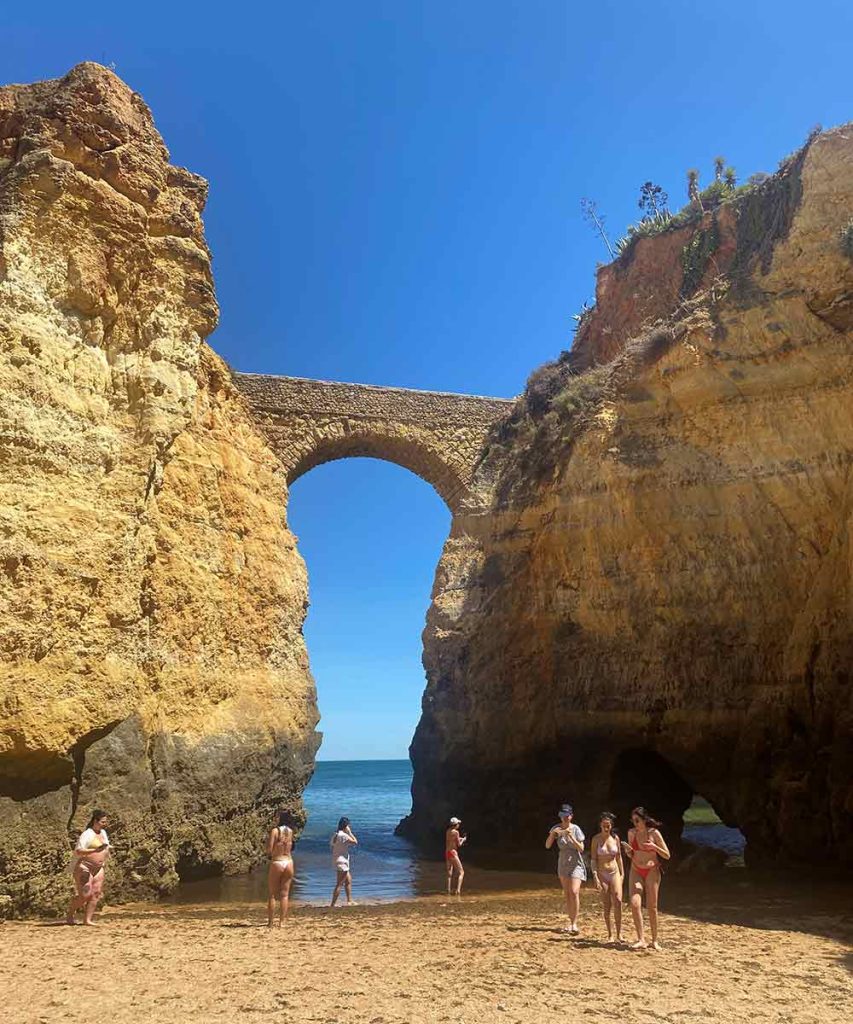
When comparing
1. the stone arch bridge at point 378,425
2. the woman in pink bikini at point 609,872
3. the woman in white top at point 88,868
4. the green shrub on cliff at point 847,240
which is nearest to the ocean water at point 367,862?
the woman in white top at point 88,868

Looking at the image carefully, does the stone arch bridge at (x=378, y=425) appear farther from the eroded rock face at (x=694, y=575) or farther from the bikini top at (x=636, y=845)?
the bikini top at (x=636, y=845)

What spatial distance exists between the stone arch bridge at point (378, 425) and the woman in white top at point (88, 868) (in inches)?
467

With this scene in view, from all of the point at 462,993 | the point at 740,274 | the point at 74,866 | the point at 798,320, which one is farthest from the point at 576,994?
the point at 740,274

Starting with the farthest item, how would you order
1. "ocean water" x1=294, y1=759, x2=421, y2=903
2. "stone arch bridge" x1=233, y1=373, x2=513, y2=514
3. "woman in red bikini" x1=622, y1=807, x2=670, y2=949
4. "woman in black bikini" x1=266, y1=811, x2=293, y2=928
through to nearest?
"stone arch bridge" x1=233, y1=373, x2=513, y2=514
"ocean water" x1=294, y1=759, x2=421, y2=903
"woman in black bikini" x1=266, y1=811, x2=293, y2=928
"woman in red bikini" x1=622, y1=807, x2=670, y2=949

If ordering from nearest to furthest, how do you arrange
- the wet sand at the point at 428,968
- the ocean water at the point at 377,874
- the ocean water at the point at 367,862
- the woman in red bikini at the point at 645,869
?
the wet sand at the point at 428,968 → the woman in red bikini at the point at 645,869 → the ocean water at the point at 377,874 → the ocean water at the point at 367,862

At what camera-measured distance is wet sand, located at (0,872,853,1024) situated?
5.09m

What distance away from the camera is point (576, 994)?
5.52 metres

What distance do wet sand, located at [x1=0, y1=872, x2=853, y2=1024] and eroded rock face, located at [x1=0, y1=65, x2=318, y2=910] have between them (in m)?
1.54

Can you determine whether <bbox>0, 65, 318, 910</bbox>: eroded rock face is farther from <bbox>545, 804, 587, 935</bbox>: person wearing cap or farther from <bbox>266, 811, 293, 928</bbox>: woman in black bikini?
<bbox>545, 804, 587, 935</bbox>: person wearing cap

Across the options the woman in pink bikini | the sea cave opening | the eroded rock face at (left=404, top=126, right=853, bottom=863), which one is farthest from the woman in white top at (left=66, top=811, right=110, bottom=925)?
the sea cave opening

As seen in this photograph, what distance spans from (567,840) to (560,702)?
23.8 ft

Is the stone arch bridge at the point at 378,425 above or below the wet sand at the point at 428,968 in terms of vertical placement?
above

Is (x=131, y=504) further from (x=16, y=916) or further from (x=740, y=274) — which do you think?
(x=740, y=274)

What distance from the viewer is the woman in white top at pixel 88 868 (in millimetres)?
7590
